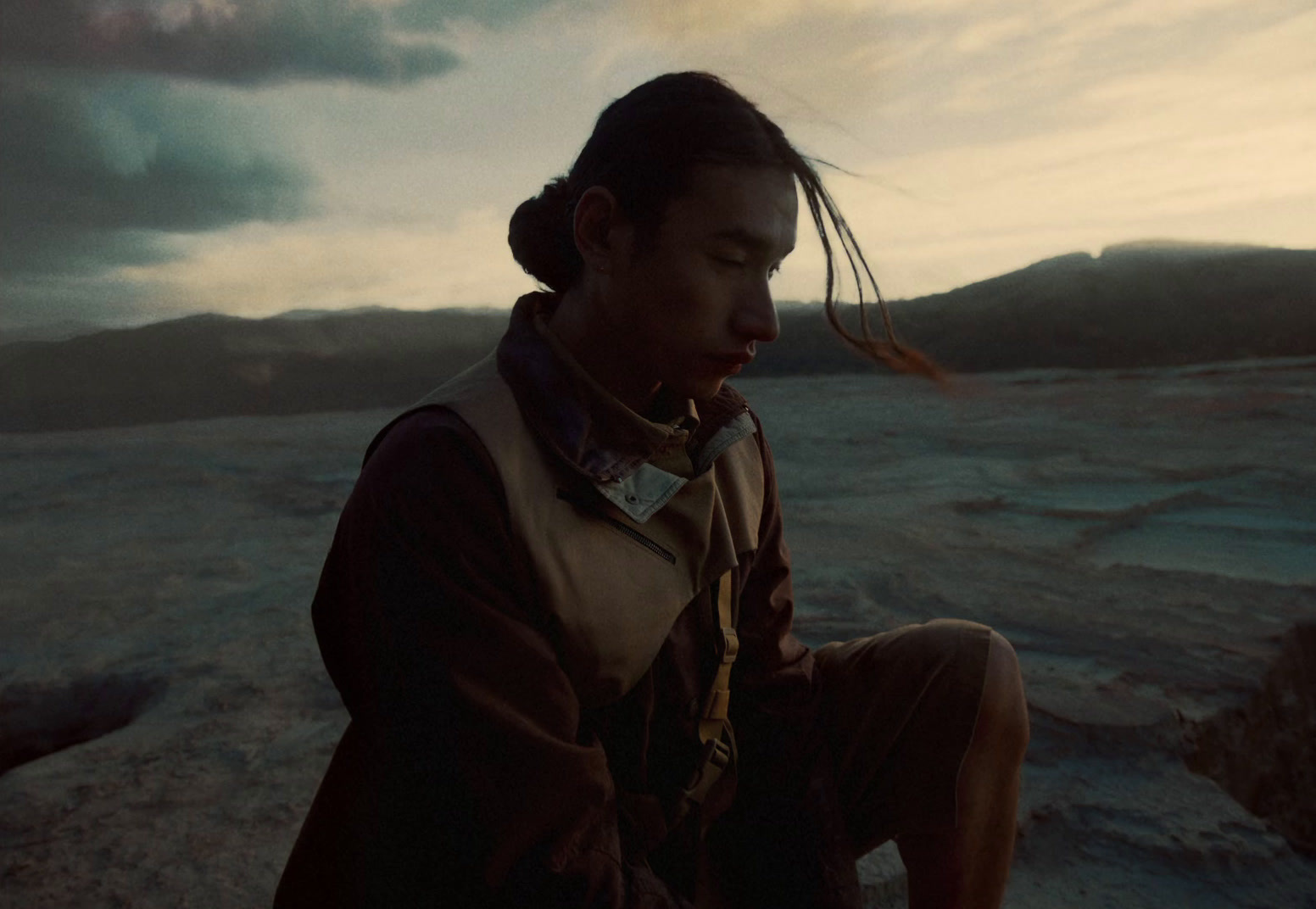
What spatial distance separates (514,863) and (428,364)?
29.4 ft

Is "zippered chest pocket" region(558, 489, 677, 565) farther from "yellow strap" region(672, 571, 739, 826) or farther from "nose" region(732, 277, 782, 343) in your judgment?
"nose" region(732, 277, 782, 343)

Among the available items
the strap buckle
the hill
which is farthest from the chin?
the hill

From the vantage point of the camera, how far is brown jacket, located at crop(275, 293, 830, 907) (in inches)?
38.7

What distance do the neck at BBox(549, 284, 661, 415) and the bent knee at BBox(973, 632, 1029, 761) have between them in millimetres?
517

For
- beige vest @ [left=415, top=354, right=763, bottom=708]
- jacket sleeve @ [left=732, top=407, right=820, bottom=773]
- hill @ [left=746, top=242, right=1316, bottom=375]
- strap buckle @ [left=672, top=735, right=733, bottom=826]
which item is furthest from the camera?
hill @ [left=746, top=242, right=1316, bottom=375]

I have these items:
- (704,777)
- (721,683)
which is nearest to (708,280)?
(721,683)

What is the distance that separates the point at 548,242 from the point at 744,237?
11.8 inches

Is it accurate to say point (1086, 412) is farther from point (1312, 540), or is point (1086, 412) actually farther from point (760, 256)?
point (760, 256)

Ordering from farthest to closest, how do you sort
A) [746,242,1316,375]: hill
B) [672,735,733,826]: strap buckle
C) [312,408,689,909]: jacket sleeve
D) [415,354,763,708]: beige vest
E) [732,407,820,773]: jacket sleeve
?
1. [746,242,1316,375]: hill
2. [732,407,820,773]: jacket sleeve
3. [672,735,733,826]: strap buckle
4. [415,354,763,708]: beige vest
5. [312,408,689,909]: jacket sleeve

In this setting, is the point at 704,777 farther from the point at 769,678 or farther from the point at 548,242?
the point at 548,242

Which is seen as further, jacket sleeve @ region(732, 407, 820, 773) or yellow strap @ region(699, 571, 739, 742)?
jacket sleeve @ region(732, 407, 820, 773)

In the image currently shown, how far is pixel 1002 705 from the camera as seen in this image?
1284mm

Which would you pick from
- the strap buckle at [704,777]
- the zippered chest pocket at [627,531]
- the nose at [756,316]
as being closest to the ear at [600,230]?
the nose at [756,316]

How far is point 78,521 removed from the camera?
3967 millimetres
